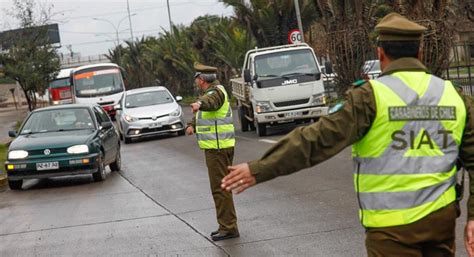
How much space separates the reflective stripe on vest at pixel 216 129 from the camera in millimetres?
8688

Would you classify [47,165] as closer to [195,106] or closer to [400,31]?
[195,106]

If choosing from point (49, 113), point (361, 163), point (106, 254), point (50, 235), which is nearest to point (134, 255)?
point (106, 254)

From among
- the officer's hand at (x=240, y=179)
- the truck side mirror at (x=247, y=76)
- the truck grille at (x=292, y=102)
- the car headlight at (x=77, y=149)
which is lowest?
the truck grille at (x=292, y=102)

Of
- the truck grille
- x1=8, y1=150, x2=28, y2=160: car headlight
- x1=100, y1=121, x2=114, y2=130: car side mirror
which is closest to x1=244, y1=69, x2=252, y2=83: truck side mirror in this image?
the truck grille

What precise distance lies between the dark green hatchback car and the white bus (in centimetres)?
2513

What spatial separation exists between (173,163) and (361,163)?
13652 mm

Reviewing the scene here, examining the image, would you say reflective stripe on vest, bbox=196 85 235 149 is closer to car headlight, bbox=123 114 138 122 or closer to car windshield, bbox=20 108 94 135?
car windshield, bbox=20 108 94 135

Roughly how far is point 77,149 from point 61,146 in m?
0.29

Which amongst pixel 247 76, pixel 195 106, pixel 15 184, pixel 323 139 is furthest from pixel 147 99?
pixel 323 139

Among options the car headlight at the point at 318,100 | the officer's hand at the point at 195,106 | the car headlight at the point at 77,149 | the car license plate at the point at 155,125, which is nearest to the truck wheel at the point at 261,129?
Answer: the car headlight at the point at 318,100

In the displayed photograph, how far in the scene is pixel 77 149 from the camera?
14.9m

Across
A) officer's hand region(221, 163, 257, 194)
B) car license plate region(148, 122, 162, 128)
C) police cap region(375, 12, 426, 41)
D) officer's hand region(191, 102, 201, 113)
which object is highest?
police cap region(375, 12, 426, 41)

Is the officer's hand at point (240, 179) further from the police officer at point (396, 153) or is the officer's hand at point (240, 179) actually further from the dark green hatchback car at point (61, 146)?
the dark green hatchback car at point (61, 146)

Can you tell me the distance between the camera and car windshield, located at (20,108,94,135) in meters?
16.0
